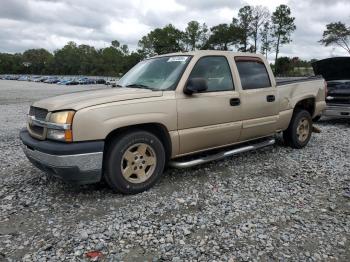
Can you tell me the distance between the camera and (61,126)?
3.68m

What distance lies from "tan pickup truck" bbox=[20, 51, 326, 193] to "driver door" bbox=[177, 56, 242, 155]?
0.04 ft

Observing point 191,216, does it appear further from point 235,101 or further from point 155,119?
point 235,101

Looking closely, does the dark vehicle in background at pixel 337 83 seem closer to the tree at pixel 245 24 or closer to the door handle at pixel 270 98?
the door handle at pixel 270 98

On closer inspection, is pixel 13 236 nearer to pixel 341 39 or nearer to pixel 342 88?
pixel 342 88

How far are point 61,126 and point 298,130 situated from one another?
4.72 meters

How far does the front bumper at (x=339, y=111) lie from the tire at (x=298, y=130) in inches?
138

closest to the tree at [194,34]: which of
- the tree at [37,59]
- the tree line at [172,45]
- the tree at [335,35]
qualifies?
the tree line at [172,45]

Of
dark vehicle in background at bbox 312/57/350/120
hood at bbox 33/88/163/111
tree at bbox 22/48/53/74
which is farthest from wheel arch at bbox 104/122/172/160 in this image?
tree at bbox 22/48/53/74

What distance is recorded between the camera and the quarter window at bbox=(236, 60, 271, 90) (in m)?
5.31

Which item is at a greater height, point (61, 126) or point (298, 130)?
point (61, 126)

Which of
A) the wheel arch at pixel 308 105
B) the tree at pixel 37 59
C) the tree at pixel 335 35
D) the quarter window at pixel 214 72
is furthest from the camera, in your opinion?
the tree at pixel 37 59

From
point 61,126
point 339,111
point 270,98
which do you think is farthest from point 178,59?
point 339,111

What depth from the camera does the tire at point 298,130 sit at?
647 centimetres

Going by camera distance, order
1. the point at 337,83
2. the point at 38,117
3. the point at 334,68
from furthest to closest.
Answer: the point at 337,83 → the point at 334,68 → the point at 38,117
